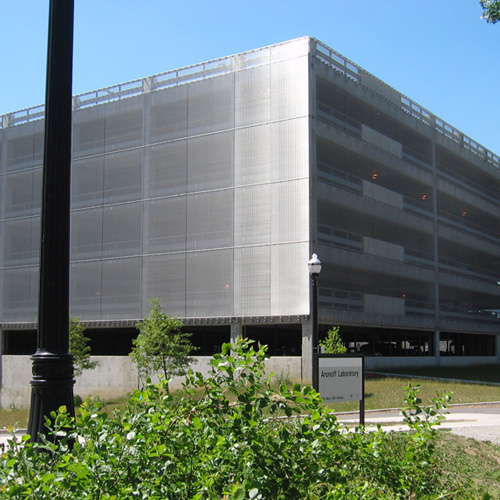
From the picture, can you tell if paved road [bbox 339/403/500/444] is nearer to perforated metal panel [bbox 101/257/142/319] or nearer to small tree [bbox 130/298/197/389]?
small tree [bbox 130/298/197/389]

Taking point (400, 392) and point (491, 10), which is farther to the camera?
point (400, 392)

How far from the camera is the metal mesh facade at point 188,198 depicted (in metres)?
42.2

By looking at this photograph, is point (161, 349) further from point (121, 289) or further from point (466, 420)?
point (466, 420)

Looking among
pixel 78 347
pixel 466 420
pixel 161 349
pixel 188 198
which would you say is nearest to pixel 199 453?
pixel 466 420

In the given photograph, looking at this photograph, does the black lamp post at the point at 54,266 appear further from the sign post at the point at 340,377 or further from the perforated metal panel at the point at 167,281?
the perforated metal panel at the point at 167,281

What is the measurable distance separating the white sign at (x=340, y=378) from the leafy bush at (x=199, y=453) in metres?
8.14

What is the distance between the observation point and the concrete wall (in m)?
45.3

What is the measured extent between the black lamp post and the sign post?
790 cm

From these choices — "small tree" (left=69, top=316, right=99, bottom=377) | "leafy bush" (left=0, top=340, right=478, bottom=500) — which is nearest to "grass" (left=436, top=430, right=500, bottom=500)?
"leafy bush" (left=0, top=340, right=478, bottom=500)

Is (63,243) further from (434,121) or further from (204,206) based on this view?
(434,121)

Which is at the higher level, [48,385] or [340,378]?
[48,385]

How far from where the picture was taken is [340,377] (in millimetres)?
14406

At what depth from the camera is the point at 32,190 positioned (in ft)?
176

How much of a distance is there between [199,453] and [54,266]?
2.50 m
